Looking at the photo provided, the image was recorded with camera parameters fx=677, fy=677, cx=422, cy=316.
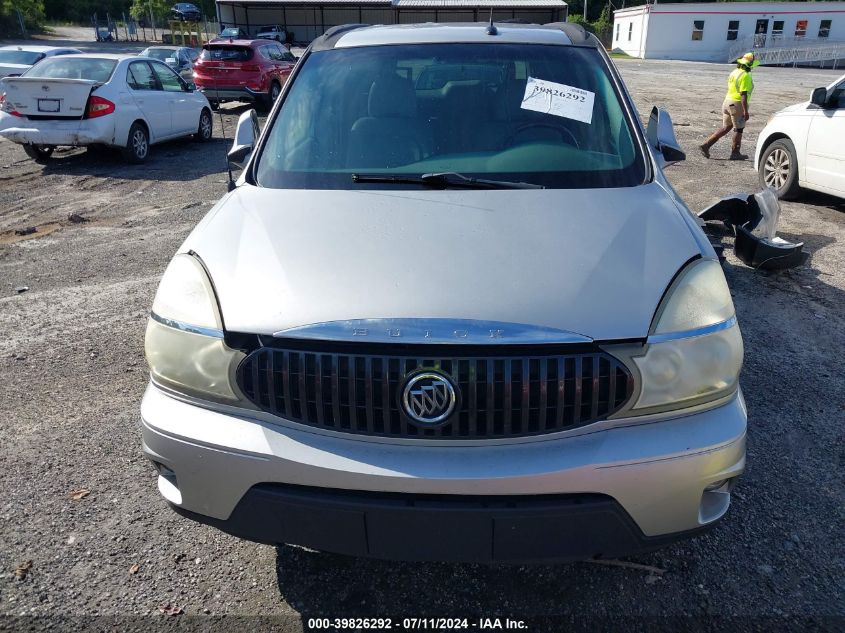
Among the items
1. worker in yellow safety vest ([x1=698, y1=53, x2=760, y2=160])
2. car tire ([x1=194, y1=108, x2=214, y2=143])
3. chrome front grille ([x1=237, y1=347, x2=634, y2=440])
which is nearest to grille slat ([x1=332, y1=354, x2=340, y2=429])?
chrome front grille ([x1=237, y1=347, x2=634, y2=440])

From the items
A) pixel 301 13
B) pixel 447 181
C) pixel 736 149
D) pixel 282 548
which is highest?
pixel 301 13

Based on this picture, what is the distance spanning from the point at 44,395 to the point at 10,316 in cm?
152

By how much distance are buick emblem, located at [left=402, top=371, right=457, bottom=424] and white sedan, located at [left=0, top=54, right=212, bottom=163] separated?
975cm

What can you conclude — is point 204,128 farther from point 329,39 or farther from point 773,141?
point 329,39

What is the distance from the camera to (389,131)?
3.21 m

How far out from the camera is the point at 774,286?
5.68m

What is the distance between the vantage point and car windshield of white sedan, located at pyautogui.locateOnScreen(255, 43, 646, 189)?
2.97m

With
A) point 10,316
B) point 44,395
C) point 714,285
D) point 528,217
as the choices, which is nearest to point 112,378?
point 44,395

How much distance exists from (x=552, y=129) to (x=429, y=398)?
1762mm

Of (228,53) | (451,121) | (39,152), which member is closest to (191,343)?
(451,121)

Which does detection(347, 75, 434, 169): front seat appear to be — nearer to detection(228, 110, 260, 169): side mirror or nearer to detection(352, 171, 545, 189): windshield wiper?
detection(352, 171, 545, 189): windshield wiper

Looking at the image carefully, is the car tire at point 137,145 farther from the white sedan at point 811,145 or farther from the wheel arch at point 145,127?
the white sedan at point 811,145

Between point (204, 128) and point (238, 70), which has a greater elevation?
point (238, 70)

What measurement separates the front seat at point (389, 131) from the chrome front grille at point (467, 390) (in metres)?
1.33
